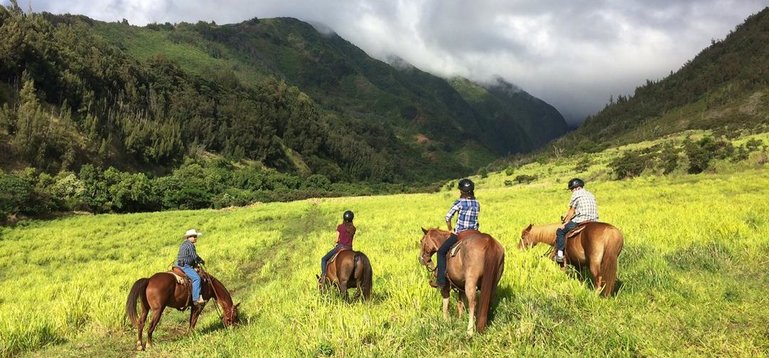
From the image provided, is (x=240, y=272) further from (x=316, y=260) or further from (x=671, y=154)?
(x=671, y=154)

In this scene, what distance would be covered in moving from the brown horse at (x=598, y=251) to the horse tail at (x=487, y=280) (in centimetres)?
250

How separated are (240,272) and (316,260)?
343cm

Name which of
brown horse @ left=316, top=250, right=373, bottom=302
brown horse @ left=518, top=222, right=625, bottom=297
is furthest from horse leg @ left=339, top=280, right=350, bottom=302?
brown horse @ left=518, top=222, right=625, bottom=297

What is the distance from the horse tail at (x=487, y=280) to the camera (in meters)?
6.50

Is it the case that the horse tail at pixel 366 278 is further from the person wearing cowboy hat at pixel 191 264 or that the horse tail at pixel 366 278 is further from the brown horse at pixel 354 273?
the person wearing cowboy hat at pixel 191 264

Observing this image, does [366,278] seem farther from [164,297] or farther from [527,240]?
[527,240]

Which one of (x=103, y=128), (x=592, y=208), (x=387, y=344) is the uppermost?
(x=103, y=128)

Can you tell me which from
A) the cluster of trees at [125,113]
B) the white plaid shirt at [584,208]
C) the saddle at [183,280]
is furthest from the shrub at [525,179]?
the cluster of trees at [125,113]

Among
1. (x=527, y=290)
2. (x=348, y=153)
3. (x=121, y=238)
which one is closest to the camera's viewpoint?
(x=527, y=290)

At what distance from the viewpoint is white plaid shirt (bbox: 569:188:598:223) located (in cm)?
990

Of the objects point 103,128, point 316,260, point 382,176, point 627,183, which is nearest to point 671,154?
point 627,183

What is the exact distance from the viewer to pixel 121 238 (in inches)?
1197

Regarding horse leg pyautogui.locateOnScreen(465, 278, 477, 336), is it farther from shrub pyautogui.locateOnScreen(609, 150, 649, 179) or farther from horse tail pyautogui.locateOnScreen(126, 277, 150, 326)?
shrub pyautogui.locateOnScreen(609, 150, 649, 179)

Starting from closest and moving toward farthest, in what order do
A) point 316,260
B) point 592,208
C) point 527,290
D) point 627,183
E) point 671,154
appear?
point 527,290
point 592,208
point 316,260
point 627,183
point 671,154
